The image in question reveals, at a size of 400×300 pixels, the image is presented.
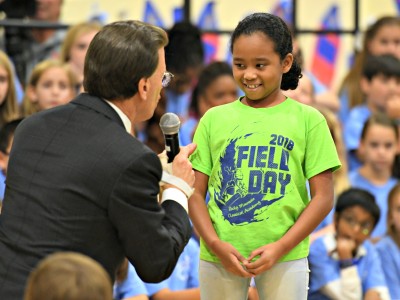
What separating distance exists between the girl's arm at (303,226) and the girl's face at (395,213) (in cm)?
219

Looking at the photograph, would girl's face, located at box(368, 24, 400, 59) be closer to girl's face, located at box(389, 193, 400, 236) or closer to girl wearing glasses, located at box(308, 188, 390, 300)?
girl's face, located at box(389, 193, 400, 236)

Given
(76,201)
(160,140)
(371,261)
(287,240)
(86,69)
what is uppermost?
(86,69)

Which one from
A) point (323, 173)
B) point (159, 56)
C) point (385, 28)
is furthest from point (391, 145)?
point (159, 56)

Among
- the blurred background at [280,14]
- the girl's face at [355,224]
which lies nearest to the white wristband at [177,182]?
the girl's face at [355,224]

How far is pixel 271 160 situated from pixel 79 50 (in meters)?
2.88

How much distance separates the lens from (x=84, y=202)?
9.07 feet

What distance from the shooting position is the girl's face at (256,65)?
3.11 meters

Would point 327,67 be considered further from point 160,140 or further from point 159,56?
point 159,56

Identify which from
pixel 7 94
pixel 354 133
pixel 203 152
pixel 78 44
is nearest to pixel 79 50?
pixel 78 44

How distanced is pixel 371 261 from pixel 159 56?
2.47 meters

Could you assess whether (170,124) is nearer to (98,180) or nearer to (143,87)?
(143,87)

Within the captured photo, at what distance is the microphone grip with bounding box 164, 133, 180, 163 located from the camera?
294 cm

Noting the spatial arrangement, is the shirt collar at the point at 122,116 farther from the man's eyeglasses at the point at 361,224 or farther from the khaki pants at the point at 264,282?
the man's eyeglasses at the point at 361,224

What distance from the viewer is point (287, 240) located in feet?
9.97
